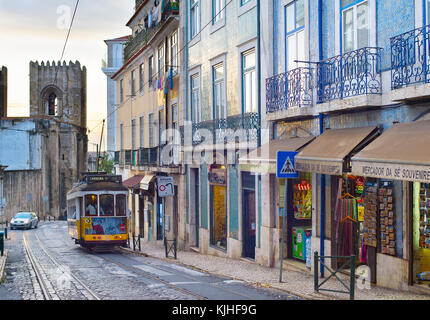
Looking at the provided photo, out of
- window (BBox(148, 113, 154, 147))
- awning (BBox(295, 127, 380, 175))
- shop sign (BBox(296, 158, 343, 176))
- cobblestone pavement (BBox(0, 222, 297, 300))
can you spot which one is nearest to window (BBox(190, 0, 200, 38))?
window (BBox(148, 113, 154, 147))

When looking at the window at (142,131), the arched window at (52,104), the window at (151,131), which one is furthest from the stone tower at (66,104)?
the window at (151,131)

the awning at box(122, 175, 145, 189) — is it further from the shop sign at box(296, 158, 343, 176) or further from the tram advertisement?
Result: the shop sign at box(296, 158, 343, 176)

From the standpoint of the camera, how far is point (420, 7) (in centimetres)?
977

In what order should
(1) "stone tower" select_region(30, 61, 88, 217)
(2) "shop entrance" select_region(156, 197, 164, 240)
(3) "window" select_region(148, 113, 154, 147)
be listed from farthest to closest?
1. (1) "stone tower" select_region(30, 61, 88, 217)
2. (3) "window" select_region(148, 113, 154, 147)
3. (2) "shop entrance" select_region(156, 197, 164, 240)

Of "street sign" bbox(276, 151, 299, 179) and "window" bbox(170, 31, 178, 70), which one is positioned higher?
"window" bbox(170, 31, 178, 70)

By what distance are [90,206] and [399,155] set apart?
49.0 ft

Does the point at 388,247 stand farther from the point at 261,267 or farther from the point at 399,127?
the point at 261,267

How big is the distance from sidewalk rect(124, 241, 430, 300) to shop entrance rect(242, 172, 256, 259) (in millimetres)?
463

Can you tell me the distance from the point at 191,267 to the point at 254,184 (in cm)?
288

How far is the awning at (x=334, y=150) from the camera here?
10.8 metres

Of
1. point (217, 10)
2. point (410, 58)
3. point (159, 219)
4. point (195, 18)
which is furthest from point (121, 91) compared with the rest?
point (410, 58)

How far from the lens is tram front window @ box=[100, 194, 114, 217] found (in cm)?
2203

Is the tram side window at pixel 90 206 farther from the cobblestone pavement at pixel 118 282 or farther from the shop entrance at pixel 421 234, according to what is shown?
the shop entrance at pixel 421 234
